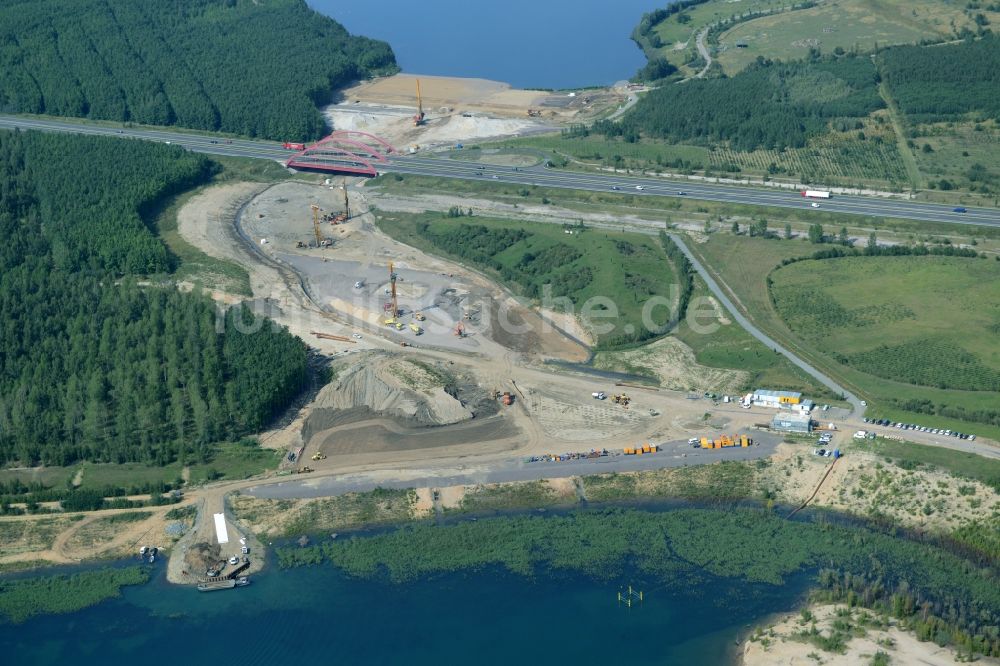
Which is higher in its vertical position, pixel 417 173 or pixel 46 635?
pixel 417 173

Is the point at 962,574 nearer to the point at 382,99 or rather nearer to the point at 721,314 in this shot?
the point at 721,314

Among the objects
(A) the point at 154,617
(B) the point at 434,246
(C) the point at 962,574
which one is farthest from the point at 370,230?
(C) the point at 962,574

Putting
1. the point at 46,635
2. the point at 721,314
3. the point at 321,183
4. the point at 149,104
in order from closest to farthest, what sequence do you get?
1. the point at 46,635
2. the point at 721,314
3. the point at 321,183
4. the point at 149,104

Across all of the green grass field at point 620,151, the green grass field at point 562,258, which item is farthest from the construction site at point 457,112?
the green grass field at point 562,258

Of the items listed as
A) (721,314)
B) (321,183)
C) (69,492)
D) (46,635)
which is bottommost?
(46,635)

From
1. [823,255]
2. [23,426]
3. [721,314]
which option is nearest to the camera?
[23,426]

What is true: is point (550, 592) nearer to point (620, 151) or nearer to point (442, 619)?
point (442, 619)

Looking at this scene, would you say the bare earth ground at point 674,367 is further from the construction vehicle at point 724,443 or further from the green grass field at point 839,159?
the green grass field at point 839,159

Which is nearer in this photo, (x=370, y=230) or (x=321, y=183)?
(x=370, y=230)
